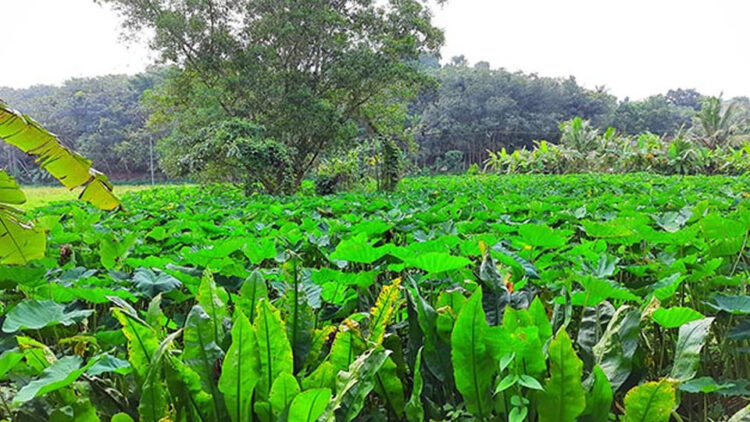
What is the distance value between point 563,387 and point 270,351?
376mm

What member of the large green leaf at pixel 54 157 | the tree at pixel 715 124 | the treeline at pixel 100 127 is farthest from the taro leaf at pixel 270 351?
the treeline at pixel 100 127

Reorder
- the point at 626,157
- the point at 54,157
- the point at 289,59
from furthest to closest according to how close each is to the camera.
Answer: the point at 626,157 → the point at 289,59 → the point at 54,157

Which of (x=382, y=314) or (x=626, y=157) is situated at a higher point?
(x=382, y=314)

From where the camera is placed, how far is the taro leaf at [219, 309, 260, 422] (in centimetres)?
63

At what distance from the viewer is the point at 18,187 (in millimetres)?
1302

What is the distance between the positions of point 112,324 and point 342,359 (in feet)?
1.42

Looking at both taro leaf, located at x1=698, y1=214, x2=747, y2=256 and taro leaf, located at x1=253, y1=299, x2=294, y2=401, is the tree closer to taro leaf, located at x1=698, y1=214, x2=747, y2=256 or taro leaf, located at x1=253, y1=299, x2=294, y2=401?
taro leaf, located at x1=698, y1=214, x2=747, y2=256

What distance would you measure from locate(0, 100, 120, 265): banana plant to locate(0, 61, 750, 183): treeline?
102ft

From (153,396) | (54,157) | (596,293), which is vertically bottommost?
(153,396)

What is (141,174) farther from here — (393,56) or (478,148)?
(393,56)

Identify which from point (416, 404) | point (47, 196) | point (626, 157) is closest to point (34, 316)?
point (416, 404)

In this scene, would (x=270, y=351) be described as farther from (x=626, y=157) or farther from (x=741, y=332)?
(x=626, y=157)

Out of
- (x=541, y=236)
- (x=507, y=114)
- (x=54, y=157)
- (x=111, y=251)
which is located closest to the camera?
(x=541, y=236)

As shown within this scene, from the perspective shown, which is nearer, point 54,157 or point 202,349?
point 202,349
